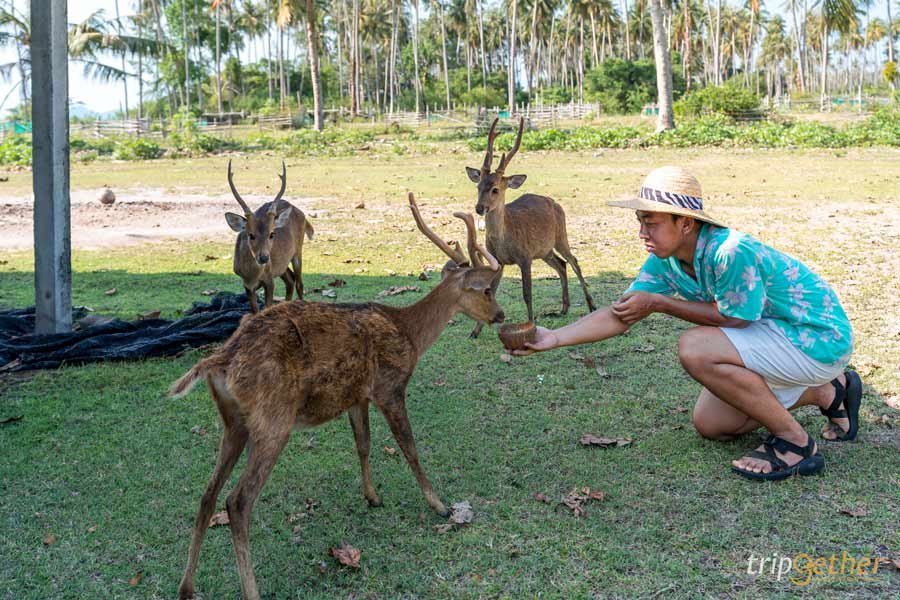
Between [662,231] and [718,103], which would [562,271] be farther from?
[718,103]

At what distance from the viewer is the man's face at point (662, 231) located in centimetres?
431

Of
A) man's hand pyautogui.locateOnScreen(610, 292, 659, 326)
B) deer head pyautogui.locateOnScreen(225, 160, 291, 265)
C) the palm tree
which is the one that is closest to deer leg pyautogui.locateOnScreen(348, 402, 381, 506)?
man's hand pyautogui.locateOnScreen(610, 292, 659, 326)

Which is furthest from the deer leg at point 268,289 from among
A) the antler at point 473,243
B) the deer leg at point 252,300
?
the antler at point 473,243

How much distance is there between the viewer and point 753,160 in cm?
2070

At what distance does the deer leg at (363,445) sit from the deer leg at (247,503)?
78 cm

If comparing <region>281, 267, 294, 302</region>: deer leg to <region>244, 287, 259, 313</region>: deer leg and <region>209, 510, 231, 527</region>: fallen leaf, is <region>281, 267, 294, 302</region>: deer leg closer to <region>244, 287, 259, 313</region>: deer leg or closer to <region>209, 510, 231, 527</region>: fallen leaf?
<region>244, 287, 259, 313</region>: deer leg

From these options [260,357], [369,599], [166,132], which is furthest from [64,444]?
[166,132]

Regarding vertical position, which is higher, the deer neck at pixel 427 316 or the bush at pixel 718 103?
the bush at pixel 718 103

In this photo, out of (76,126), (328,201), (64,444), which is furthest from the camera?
(76,126)

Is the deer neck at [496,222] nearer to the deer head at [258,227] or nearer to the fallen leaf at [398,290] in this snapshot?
the fallen leaf at [398,290]

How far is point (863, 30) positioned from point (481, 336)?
318ft

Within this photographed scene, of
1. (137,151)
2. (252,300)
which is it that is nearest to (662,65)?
(137,151)

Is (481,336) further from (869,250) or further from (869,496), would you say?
(869,250)

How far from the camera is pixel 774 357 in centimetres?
440
